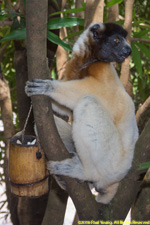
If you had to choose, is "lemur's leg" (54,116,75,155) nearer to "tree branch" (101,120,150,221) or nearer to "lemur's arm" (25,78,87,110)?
"lemur's arm" (25,78,87,110)

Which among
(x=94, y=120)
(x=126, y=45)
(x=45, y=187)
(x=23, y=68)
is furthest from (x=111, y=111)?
(x=23, y=68)

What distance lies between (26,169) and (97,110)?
785 millimetres

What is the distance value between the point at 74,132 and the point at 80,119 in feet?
0.41

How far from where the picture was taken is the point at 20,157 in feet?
7.43

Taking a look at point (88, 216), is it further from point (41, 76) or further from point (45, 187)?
point (41, 76)

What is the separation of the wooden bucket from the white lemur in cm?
24

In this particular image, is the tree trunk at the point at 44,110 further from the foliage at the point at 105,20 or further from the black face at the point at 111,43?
the black face at the point at 111,43

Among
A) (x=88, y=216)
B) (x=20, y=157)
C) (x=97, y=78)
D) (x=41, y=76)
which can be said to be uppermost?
(x=41, y=76)

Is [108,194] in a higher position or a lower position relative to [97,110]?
lower

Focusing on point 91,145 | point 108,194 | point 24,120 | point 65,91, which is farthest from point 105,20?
point 108,194

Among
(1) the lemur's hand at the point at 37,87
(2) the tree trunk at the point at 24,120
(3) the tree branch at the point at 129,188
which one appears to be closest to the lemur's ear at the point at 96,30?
(1) the lemur's hand at the point at 37,87

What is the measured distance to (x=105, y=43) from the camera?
2936 millimetres

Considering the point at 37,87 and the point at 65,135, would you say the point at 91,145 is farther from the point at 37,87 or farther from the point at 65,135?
the point at 37,87

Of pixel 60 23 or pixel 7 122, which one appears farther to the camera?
pixel 7 122
